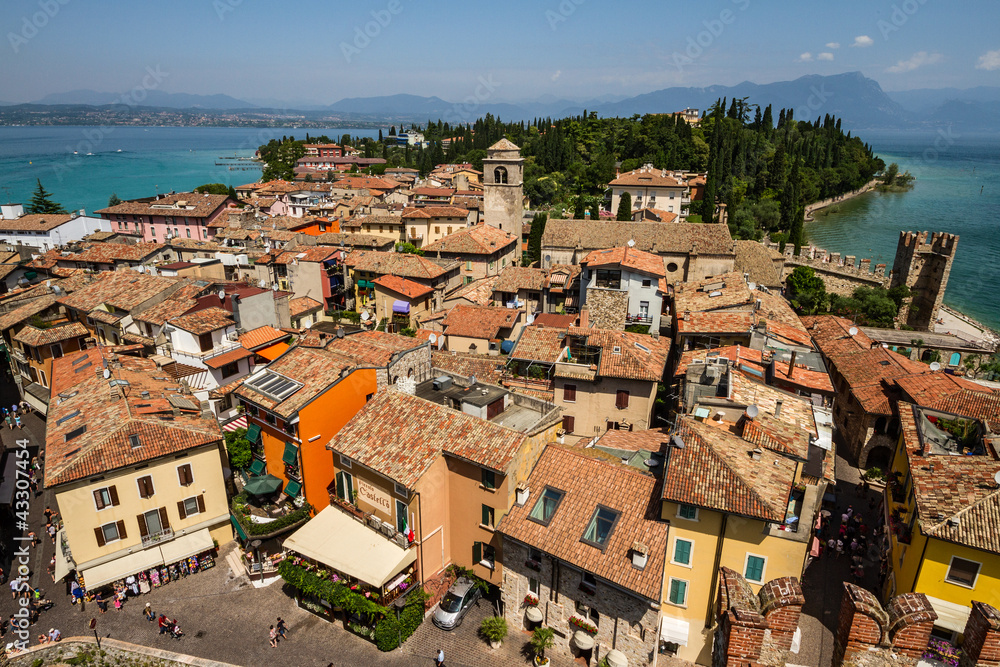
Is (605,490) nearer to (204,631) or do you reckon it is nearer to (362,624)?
(362,624)

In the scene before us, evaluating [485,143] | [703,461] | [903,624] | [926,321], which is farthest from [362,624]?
[485,143]

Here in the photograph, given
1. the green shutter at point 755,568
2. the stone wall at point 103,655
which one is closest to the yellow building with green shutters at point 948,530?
the green shutter at point 755,568

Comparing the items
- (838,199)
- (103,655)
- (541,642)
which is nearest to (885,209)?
(838,199)

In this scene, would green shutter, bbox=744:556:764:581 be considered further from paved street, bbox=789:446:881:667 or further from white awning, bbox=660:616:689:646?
white awning, bbox=660:616:689:646

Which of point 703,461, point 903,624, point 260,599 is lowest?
point 260,599

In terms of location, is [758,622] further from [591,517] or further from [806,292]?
[806,292]
